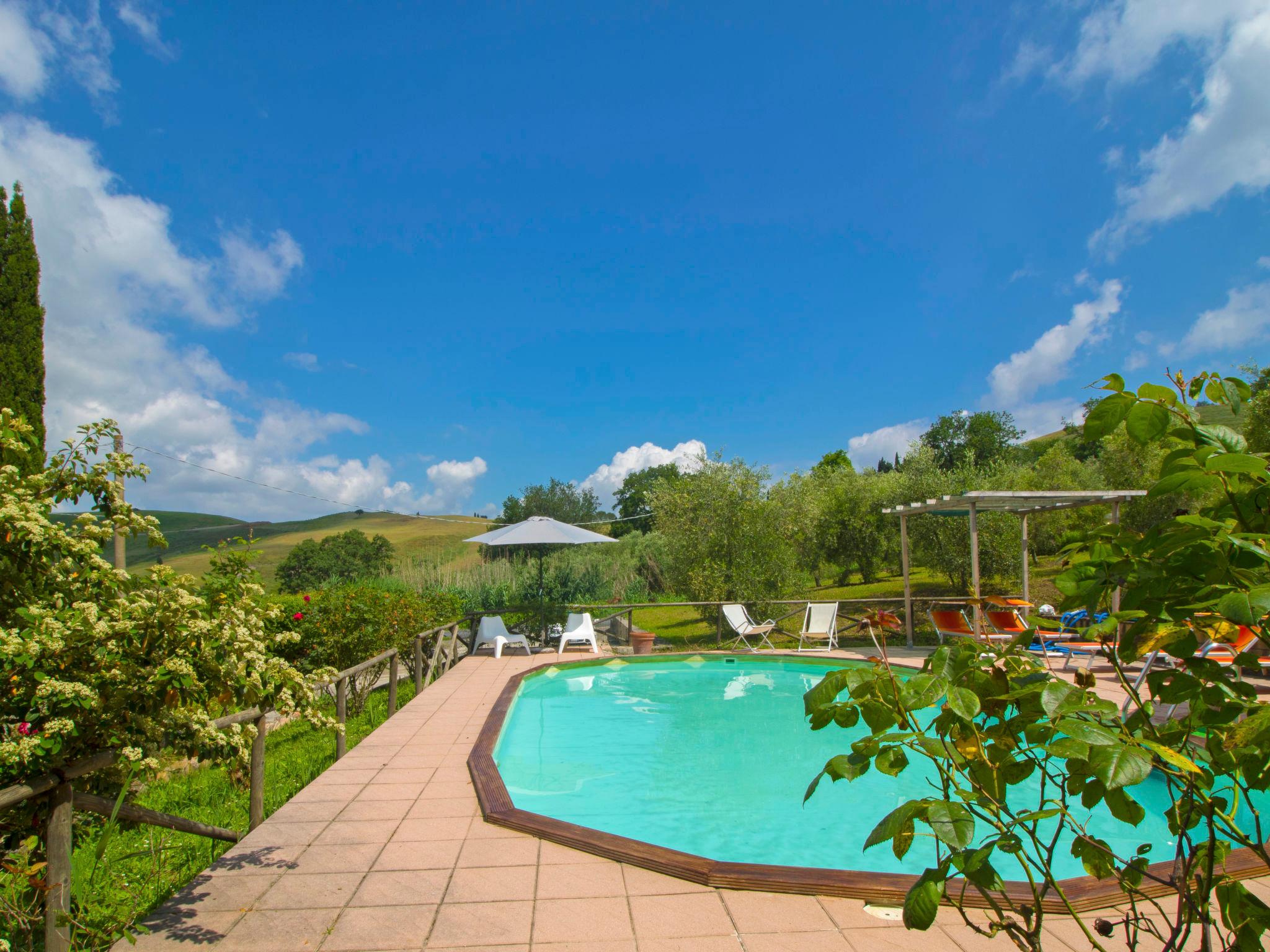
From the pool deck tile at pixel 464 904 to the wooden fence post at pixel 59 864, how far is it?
38 cm

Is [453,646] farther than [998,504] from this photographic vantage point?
No

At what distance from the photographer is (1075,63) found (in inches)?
311

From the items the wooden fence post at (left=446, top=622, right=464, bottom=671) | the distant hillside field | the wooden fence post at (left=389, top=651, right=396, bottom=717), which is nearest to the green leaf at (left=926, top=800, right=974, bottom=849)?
the wooden fence post at (left=389, top=651, right=396, bottom=717)

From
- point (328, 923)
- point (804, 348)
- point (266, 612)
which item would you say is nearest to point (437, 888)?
point (328, 923)

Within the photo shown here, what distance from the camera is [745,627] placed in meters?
11.7

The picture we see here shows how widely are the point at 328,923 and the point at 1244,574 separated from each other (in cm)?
341

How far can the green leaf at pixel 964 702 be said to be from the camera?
3.28ft

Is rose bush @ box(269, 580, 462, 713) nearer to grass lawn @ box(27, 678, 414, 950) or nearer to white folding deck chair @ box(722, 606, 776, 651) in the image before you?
grass lawn @ box(27, 678, 414, 950)

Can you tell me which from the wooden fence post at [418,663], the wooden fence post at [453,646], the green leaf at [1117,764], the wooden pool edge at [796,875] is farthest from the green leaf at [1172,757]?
the wooden fence post at [453,646]

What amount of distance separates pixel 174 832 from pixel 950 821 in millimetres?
4754

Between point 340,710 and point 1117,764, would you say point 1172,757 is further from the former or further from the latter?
point 340,710

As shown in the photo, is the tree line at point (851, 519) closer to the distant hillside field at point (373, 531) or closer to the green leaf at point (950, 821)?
the distant hillside field at point (373, 531)

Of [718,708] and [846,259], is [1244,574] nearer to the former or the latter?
[718,708]

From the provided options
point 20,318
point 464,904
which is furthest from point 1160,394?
point 20,318
